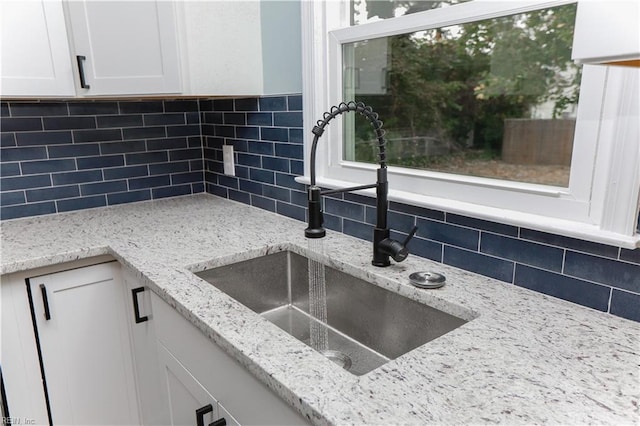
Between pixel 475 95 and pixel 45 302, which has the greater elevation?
pixel 475 95

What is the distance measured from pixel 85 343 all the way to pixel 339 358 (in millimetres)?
876

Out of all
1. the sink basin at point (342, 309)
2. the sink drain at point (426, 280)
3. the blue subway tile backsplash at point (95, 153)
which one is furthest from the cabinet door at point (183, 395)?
the blue subway tile backsplash at point (95, 153)

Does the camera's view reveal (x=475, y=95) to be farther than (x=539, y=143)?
Yes

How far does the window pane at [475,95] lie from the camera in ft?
4.19

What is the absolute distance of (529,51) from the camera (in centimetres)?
243

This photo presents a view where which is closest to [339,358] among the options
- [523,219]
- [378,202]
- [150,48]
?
[378,202]

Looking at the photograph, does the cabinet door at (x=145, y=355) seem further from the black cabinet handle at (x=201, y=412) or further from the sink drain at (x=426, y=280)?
the sink drain at (x=426, y=280)

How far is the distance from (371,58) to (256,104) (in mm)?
533

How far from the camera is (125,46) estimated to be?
4.97ft

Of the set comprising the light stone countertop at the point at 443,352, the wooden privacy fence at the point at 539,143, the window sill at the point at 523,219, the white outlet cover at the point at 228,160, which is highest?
the wooden privacy fence at the point at 539,143

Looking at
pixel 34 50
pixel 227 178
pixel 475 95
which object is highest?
pixel 34 50

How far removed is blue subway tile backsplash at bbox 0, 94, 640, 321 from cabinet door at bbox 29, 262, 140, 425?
0.59 m

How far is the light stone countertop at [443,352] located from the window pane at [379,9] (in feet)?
2.44

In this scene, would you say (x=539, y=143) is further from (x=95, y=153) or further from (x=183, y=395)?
(x=95, y=153)
